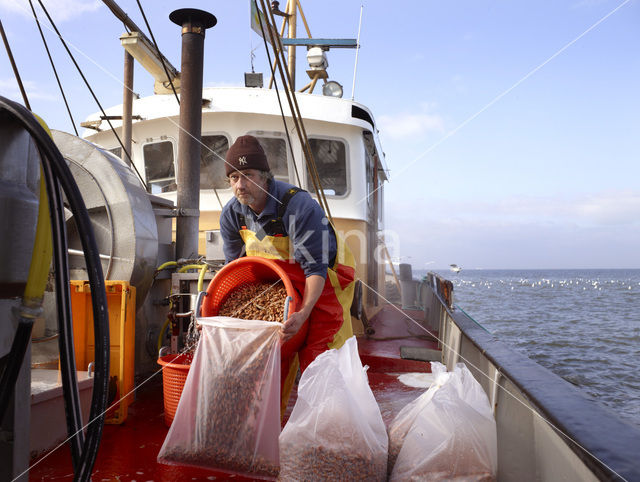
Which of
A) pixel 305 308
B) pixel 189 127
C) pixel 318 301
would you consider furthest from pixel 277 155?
pixel 305 308

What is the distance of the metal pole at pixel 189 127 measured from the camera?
13.4 ft

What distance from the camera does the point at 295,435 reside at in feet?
6.11

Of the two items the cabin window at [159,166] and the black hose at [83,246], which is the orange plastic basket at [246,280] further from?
the cabin window at [159,166]

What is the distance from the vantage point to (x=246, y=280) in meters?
2.64

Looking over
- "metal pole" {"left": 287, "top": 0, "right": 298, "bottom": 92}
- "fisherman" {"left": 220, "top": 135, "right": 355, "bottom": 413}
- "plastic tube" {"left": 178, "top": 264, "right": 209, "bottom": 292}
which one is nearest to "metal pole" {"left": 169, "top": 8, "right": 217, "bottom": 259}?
"plastic tube" {"left": 178, "top": 264, "right": 209, "bottom": 292}

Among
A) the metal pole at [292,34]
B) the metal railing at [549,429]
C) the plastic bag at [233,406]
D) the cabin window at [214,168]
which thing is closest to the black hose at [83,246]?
the plastic bag at [233,406]

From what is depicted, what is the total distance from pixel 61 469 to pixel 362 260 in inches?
166

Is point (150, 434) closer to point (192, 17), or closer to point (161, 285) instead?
point (161, 285)

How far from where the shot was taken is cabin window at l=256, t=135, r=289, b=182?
566cm

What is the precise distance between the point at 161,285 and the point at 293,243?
182cm

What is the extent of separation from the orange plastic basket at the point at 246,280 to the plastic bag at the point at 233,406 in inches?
13.1

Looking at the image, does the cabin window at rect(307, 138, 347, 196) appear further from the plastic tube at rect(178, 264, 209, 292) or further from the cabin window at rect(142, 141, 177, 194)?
the plastic tube at rect(178, 264, 209, 292)

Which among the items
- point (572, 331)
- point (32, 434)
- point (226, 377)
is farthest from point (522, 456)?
point (572, 331)

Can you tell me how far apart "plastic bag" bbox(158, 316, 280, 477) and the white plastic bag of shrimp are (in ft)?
1.71
